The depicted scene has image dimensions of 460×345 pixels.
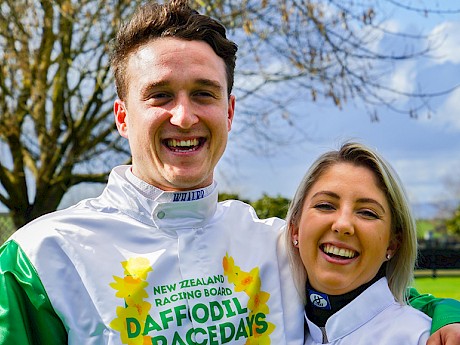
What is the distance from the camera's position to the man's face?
2504mm

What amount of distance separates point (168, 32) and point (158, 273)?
82cm

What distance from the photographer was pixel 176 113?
8.13 feet

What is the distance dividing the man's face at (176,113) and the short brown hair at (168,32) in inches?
1.9

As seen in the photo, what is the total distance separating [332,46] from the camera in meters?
7.87

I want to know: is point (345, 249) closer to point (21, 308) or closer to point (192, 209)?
point (192, 209)

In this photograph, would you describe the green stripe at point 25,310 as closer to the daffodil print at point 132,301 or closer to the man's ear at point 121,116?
the daffodil print at point 132,301

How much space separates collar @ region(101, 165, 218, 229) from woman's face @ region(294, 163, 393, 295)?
339 mm

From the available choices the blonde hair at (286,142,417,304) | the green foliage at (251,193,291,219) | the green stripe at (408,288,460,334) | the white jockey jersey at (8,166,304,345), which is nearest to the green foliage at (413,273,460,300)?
the green foliage at (251,193,291,219)

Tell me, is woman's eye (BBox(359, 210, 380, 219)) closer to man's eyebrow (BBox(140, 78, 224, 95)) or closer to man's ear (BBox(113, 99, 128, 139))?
man's eyebrow (BBox(140, 78, 224, 95))

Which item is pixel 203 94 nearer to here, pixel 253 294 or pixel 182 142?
pixel 182 142

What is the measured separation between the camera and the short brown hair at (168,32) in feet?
8.70

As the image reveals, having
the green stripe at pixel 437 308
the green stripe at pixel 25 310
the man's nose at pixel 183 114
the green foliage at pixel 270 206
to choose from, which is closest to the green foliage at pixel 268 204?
the green foliage at pixel 270 206

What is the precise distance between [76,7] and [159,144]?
6.24 m

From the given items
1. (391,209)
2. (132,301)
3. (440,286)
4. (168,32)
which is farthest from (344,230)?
(440,286)
